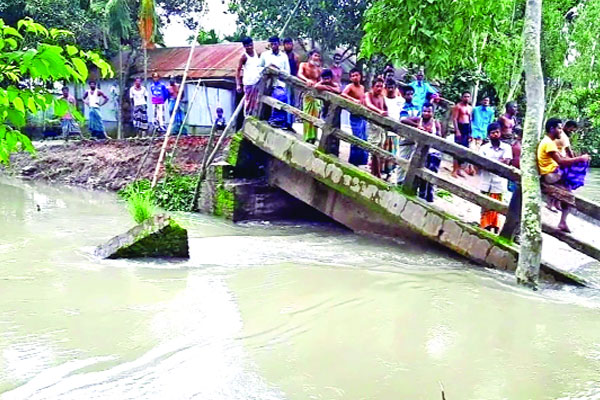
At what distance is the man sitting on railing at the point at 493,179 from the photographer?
28.3 feet

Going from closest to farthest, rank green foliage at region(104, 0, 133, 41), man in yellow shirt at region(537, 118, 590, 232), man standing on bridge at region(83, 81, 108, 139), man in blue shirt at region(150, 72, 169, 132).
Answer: man in yellow shirt at region(537, 118, 590, 232) → man standing on bridge at region(83, 81, 108, 139) → man in blue shirt at region(150, 72, 169, 132) → green foliage at region(104, 0, 133, 41)

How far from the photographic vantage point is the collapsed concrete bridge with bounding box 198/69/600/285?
766cm

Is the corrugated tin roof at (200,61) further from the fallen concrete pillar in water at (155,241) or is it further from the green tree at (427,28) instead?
the fallen concrete pillar in water at (155,241)

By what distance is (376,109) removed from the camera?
31.6 feet

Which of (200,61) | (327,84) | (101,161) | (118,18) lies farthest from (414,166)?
(200,61)

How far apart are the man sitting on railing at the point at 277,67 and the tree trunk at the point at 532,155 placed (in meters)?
4.43

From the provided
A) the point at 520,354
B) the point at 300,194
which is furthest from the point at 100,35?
the point at 520,354

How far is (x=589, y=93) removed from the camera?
77.0 ft

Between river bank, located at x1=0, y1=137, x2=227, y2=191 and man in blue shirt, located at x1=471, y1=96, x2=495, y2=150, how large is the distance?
5.45m

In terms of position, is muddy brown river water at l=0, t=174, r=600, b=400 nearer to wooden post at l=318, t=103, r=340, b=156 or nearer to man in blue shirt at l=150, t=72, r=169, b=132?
wooden post at l=318, t=103, r=340, b=156

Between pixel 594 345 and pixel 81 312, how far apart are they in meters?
4.24

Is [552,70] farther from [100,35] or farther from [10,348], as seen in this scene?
[10,348]

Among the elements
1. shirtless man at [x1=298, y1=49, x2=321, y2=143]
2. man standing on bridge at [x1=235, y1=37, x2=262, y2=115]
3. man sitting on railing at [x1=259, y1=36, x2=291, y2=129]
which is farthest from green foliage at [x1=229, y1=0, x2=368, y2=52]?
shirtless man at [x1=298, y1=49, x2=321, y2=143]

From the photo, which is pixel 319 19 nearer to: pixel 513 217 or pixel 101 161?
pixel 101 161
